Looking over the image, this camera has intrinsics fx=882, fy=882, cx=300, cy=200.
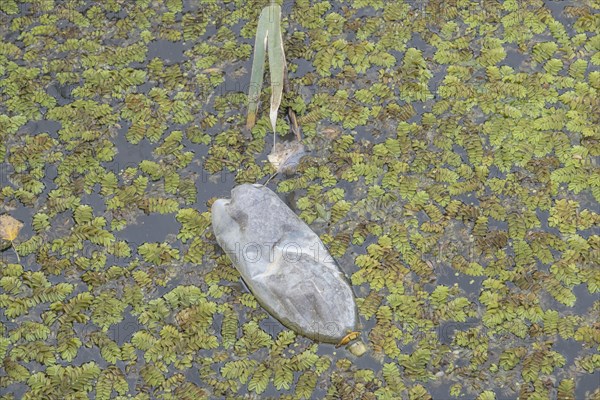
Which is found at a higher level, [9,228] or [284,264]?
[284,264]

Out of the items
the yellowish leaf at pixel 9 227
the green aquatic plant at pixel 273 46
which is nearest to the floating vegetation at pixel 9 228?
the yellowish leaf at pixel 9 227

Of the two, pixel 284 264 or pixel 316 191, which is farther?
pixel 316 191

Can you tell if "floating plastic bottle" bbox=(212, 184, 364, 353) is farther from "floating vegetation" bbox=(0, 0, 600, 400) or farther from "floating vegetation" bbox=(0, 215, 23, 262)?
"floating vegetation" bbox=(0, 215, 23, 262)

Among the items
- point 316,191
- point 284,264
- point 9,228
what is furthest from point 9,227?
point 316,191

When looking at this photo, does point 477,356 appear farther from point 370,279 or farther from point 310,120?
point 310,120

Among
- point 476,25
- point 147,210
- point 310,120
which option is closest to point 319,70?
point 310,120

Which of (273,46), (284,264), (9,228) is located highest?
(273,46)

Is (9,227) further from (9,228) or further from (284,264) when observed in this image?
(284,264)

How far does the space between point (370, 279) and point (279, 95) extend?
1.52 m

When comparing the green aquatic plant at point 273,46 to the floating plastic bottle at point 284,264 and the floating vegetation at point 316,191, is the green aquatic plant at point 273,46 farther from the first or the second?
the floating plastic bottle at point 284,264

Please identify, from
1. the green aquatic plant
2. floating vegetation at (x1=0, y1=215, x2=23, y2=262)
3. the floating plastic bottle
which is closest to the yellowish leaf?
floating vegetation at (x1=0, y1=215, x2=23, y2=262)

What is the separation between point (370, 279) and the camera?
19.3ft

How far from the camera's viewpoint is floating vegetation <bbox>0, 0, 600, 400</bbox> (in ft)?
18.4

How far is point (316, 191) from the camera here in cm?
632
